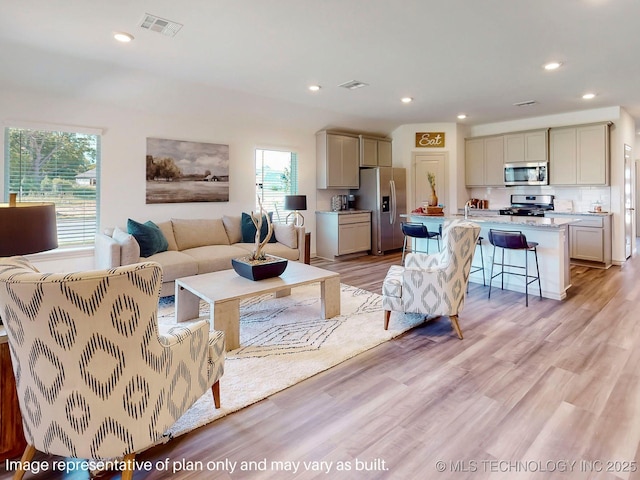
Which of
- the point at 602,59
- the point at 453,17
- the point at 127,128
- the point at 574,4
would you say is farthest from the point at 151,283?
the point at 602,59

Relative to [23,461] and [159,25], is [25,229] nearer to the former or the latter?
[23,461]

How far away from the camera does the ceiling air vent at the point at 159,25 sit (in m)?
2.85

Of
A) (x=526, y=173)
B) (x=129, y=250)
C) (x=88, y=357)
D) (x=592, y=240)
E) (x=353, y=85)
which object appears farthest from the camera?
(x=526, y=173)

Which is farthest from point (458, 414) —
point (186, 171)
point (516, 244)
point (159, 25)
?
point (186, 171)

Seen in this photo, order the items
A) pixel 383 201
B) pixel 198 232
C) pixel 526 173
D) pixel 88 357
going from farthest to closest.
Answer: pixel 383 201 < pixel 526 173 < pixel 198 232 < pixel 88 357

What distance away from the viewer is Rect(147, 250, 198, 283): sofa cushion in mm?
3910

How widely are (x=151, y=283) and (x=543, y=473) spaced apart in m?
1.88

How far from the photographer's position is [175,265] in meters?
3.95

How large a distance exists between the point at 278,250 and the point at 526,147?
5056mm

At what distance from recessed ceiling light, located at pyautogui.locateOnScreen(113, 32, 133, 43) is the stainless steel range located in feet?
20.7

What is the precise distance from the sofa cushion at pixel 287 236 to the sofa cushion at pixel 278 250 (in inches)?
3.1

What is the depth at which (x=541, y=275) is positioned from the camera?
424cm

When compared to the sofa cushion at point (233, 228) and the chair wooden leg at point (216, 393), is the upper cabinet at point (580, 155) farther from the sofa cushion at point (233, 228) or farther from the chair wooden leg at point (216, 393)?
the chair wooden leg at point (216, 393)

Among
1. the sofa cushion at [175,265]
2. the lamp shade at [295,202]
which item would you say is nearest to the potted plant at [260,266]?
the sofa cushion at [175,265]
